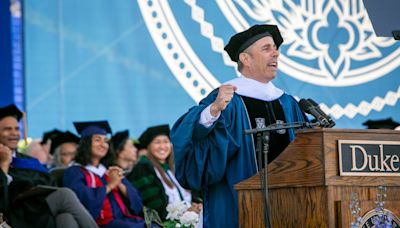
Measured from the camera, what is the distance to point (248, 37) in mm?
4934

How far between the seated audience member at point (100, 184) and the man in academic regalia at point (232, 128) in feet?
9.18

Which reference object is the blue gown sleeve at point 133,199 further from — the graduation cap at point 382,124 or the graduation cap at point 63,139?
the graduation cap at point 382,124

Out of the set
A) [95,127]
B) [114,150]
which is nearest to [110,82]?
[95,127]

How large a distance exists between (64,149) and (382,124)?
2.85 meters

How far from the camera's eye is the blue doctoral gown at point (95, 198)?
7.43 metres

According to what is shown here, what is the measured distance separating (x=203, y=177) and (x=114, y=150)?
3789 millimetres

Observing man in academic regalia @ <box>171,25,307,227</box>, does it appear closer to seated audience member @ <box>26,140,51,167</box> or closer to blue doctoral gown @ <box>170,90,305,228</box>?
blue doctoral gown @ <box>170,90,305,228</box>

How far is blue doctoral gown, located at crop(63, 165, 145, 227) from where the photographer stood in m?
7.43

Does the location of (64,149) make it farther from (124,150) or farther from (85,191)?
(85,191)

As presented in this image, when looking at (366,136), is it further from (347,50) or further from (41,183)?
(347,50)

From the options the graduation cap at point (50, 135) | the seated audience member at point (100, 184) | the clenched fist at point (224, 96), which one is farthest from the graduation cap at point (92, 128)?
the clenched fist at point (224, 96)

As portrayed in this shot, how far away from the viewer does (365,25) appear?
27.2 ft

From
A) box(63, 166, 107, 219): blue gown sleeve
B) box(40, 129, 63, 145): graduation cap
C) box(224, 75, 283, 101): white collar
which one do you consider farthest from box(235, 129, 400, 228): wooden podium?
box(40, 129, 63, 145): graduation cap

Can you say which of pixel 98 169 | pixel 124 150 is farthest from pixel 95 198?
pixel 124 150
